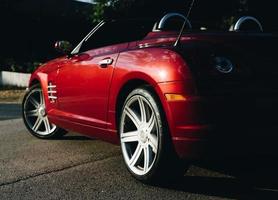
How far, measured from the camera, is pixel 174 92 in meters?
3.78

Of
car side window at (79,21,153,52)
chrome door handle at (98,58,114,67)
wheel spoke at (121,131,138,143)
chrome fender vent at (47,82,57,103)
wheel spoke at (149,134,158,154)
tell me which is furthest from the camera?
chrome fender vent at (47,82,57,103)

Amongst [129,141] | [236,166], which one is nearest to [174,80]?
[129,141]

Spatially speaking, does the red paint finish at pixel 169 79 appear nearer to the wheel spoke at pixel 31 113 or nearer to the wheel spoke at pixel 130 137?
the wheel spoke at pixel 130 137

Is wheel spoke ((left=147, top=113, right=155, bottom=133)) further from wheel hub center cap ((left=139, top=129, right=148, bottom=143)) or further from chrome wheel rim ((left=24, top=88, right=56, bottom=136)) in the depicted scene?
chrome wheel rim ((left=24, top=88, right=56, bottom=136))

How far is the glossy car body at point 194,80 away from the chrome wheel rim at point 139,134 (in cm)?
17

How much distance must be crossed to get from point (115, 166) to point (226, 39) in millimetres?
1579

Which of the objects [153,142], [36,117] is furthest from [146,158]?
[36,117]

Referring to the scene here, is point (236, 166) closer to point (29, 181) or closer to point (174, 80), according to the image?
point (174, 80)

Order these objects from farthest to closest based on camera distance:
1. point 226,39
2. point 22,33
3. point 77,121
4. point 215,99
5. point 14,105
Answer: point 22,33 < point 14,105 < point 77,121 < point 226,39 < point 215,99

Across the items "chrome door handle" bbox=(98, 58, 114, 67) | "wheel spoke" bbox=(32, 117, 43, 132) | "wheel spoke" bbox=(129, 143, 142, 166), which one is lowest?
"wheel spoke" bbox=(32, 117, 43, 132)

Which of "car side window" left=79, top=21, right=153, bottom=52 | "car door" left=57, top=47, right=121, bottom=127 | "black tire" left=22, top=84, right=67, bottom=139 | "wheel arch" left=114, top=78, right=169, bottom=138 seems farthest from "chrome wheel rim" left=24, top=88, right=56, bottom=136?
"wheel arch" left=114, top=78, right=169, bottom=138

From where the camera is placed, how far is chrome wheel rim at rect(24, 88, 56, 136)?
21.1 ft

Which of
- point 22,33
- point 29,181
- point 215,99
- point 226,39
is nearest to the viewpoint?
point 215,99

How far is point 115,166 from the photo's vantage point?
4.79 m
